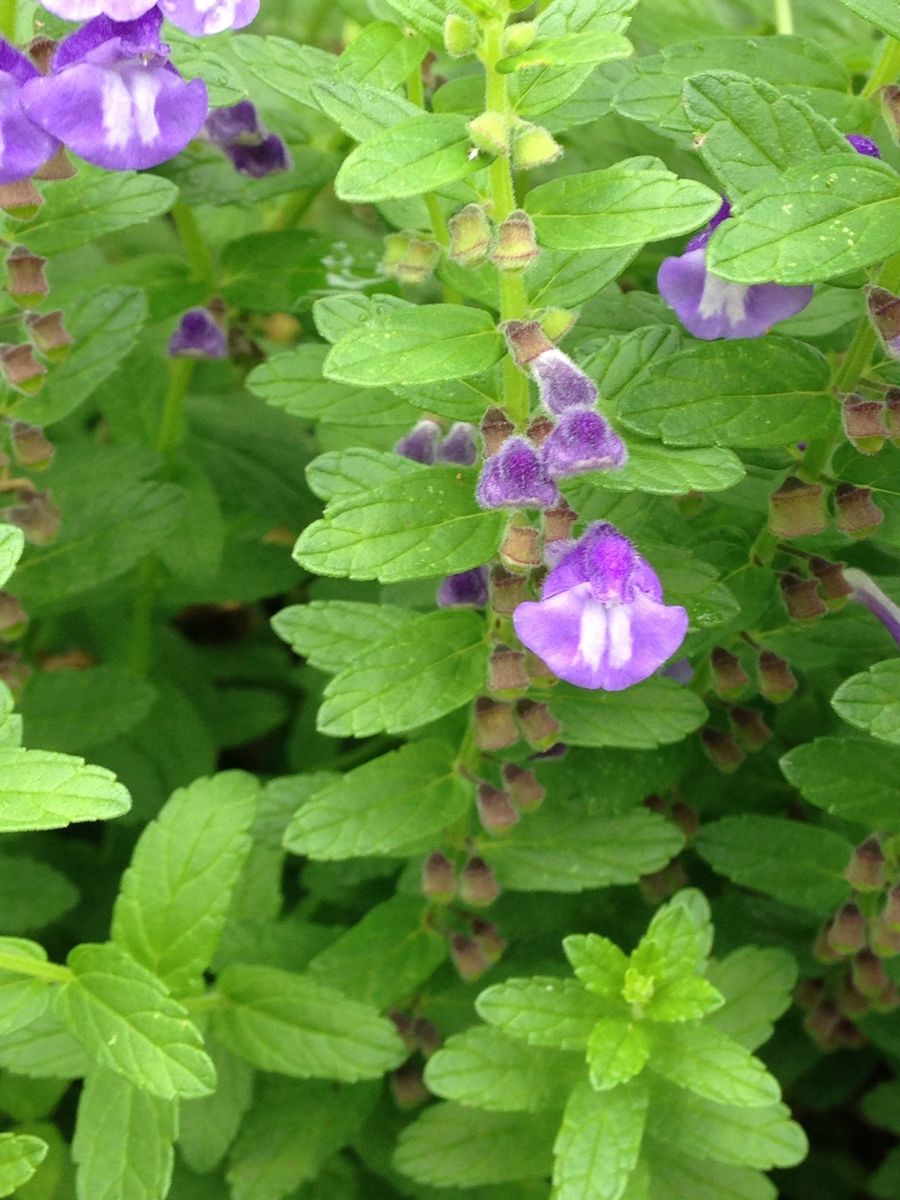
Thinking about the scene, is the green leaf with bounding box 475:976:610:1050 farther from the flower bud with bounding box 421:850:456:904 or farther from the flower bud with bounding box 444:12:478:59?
the flower bud with bounding box 444:12:478:59

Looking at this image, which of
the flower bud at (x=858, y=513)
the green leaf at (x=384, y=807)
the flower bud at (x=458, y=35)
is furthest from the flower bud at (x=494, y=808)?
the flower bud at (x=458, y=35)

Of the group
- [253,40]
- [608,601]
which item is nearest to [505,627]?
[608,601]

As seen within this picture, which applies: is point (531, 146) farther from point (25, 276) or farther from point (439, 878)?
point (439, 878)

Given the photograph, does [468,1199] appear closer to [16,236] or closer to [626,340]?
[626,340]

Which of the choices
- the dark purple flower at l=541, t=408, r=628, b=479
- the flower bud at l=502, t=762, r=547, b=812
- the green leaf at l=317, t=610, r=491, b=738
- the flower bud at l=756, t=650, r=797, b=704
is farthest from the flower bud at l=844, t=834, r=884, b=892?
the dark purple flower at l=541, t=408, r=628, b=479

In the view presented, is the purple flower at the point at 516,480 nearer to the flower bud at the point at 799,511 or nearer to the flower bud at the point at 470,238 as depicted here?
the flower bud at the point at 470,238
